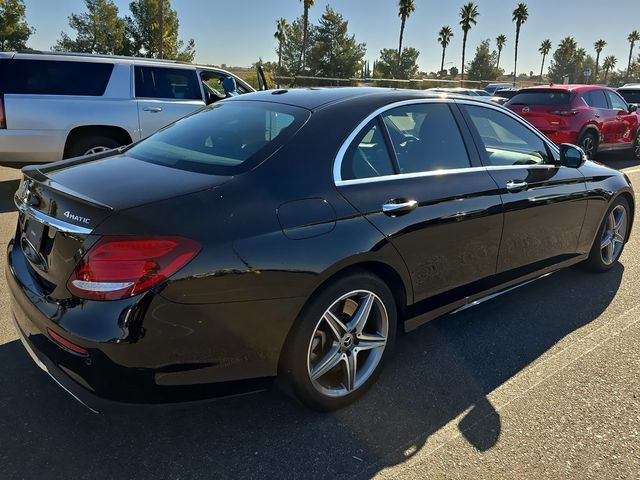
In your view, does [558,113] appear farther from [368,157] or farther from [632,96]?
[368,157]

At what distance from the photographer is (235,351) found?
2.38m

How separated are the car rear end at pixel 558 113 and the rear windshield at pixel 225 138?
8.74 m

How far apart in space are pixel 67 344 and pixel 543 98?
11.0 meters

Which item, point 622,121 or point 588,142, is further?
point 622,121

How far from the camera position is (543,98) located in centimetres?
1110

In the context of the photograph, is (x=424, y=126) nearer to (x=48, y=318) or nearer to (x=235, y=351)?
(x=235, y=351)

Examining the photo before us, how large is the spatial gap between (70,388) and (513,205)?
2851 millimetres

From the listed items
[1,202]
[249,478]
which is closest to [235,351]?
[249,478]

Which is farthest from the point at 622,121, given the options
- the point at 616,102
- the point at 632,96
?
the point at 632,96

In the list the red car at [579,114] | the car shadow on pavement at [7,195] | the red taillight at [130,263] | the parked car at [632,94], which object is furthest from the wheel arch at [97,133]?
the parked car at [632,94]

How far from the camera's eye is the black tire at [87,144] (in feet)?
23.8

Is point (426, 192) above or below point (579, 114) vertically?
below

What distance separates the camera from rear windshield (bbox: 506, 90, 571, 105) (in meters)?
10.9

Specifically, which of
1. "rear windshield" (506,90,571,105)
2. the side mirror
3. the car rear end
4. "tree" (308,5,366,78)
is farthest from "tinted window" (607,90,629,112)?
"tree" (308,5,366,78)
